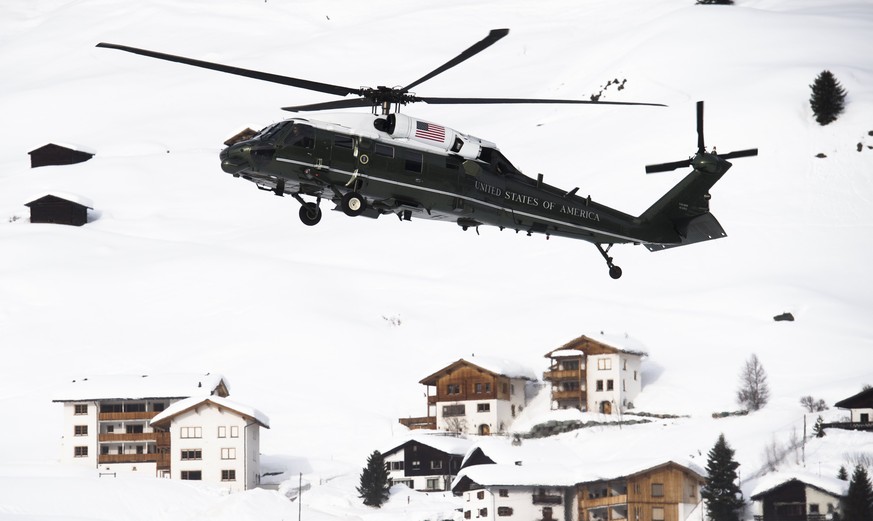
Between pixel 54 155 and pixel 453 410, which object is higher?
pixel 54 155

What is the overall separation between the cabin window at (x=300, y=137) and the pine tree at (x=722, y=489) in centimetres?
3624

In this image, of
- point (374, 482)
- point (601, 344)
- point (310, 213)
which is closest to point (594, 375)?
point (601, 344)

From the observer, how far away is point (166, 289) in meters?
113

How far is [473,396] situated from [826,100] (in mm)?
64999

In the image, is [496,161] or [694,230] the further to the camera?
[694,230]

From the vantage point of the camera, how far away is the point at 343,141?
120ft

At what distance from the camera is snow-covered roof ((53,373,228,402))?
84.0m

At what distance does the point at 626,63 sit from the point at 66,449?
357 ft

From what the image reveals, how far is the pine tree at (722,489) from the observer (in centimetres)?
6475

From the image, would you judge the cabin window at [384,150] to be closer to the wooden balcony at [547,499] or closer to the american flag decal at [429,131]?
the american flag decal at [429,131]

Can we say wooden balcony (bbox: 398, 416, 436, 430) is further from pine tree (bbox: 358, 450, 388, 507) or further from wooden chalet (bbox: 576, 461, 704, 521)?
wooden chalet (bbox: 576, 461, 704, 521)

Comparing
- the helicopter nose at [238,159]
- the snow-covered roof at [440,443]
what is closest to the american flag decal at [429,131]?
the helicopter nose at [238,159]

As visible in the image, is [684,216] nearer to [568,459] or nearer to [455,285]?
[568,459]

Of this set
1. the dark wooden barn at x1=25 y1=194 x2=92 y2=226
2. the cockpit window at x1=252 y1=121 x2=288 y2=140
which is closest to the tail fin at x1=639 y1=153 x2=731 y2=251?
the cockpit window at x1=252 y1=121 x2=288 y2=140
